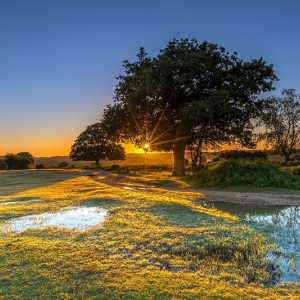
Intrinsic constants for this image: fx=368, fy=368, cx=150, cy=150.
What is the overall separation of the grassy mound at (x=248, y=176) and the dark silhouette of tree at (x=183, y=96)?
5620 mm

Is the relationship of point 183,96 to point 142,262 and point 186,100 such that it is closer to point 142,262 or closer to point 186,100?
point 186,100

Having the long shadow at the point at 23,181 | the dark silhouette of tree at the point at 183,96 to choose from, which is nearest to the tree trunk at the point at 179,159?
the dark silhouette of tree at the point at 183,96

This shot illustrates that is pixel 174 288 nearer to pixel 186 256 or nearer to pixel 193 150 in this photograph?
pixel 186 256

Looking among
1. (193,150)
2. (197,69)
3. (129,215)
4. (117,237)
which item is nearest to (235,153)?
(193,150)

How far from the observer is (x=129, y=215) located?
13.3 m

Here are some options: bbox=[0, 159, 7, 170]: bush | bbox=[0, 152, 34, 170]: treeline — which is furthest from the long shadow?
bbox=[0, 152, 34, 170]: treeline

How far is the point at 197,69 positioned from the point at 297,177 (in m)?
13.5

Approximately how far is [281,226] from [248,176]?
15.5 m

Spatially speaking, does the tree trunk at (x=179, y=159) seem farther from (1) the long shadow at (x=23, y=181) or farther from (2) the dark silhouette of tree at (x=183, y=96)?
(1) the long shadow at (x=23, y=181)

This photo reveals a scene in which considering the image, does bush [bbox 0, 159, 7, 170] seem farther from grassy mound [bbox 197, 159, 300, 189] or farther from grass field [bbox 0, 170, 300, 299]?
grass field [bbox 0, 170, 300, 299]

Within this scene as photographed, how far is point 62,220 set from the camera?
12609mm

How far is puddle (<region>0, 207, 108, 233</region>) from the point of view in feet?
37.7

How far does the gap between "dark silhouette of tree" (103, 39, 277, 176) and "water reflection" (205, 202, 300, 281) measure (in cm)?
1647

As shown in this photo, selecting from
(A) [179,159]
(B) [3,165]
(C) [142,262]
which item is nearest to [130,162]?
(B) [3,165]
